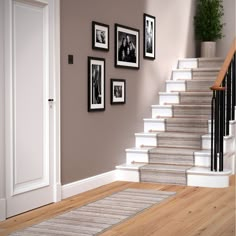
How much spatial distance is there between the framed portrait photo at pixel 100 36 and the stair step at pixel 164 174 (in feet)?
5.05

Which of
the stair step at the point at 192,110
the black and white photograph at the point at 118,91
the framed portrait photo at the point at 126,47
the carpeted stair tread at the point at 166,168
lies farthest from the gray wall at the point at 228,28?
the carpeted stair tread at the point at 166,168

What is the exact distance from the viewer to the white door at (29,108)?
4766 mm

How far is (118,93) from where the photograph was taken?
21.7 feet

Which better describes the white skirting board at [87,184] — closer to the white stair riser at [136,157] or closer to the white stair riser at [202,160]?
the white stair riser at [136,157]

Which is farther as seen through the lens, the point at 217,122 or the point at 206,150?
the point at 206,150

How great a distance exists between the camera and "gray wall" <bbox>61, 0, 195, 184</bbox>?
18.4 feet

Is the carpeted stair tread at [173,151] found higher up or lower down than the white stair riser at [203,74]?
lower down

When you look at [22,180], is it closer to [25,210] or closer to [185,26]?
[25,210]

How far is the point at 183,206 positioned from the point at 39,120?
161 cm

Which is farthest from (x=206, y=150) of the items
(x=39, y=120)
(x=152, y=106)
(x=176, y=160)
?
(x=39, y=120)

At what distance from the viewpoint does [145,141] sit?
23.5 feet

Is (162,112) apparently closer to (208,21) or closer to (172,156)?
(172,156)

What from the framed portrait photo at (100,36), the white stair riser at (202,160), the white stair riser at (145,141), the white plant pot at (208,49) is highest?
the white plant pot at (208,49)

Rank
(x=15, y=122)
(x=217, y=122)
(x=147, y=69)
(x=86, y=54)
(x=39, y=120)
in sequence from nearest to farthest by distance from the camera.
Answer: (x=15, y=122) < (x=39, y=120) < (x=86, y=54) < (x=217, y=122) < (x=147, y=69)
